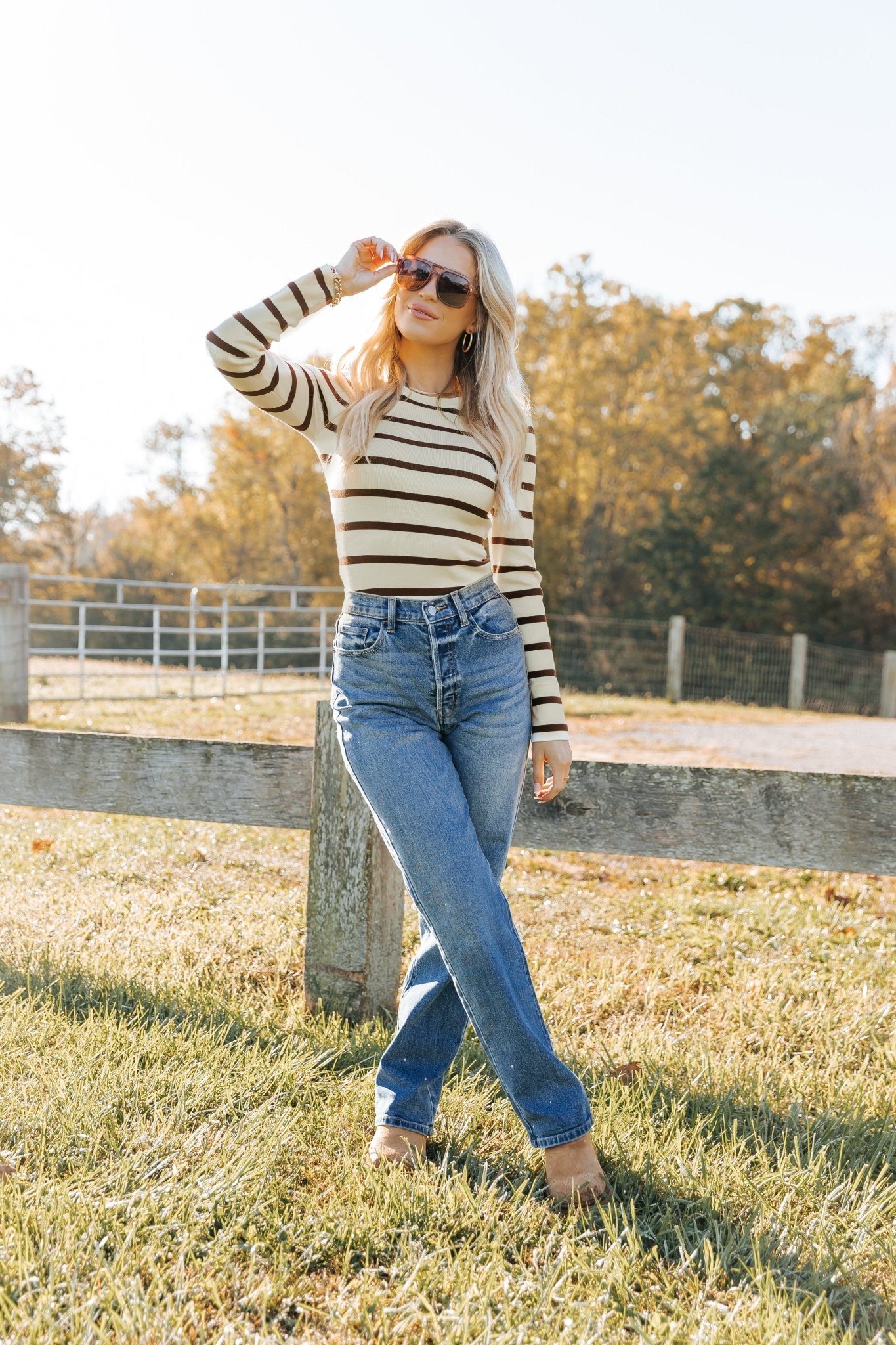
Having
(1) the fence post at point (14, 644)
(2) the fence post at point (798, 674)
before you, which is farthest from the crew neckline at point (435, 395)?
(2) the fence post at point (798, 674)

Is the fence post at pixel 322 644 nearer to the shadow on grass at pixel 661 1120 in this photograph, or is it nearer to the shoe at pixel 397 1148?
the shadow on grass at pixel 661 1120

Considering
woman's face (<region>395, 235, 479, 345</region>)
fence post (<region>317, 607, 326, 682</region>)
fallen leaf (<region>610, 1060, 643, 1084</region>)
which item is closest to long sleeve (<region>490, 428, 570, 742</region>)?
woman's face (<region>395, 235, 479, 345</region>)

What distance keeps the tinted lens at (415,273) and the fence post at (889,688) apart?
16381 millimetres

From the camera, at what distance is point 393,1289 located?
5.33ft

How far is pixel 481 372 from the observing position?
2.16m

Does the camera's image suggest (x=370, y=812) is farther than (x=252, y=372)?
Yes

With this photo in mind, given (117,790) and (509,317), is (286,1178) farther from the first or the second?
(509,317)

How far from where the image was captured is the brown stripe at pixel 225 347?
2018 mm

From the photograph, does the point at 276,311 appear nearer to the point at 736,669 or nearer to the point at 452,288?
the point at 452,288

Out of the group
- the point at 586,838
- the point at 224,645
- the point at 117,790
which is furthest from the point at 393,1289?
the point at 224,645

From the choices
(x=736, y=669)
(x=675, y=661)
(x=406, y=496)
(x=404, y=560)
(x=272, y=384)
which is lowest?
(x=736, y=669)

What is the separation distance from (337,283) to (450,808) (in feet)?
3.55

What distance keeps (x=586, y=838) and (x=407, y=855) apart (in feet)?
2.50

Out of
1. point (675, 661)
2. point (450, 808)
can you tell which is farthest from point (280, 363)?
point (675, 661)
